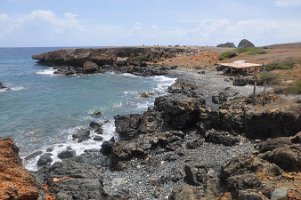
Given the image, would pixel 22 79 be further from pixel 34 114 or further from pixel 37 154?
pixel 37 154

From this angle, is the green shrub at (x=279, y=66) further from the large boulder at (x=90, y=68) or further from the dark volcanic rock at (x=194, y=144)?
the large boulder at (x=90, y=68)

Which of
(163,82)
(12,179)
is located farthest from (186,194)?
(163,82)

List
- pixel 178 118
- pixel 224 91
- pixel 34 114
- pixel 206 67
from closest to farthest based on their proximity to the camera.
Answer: pixel 178 118
pixel 34 114
pixel 224 91
pixel 206 67

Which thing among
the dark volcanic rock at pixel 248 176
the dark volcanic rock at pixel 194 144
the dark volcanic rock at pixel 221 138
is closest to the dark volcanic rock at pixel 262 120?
the dark volcanic rock at pixel 221 138

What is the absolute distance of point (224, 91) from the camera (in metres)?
45.0

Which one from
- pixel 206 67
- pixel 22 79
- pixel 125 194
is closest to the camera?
pixel 125 194

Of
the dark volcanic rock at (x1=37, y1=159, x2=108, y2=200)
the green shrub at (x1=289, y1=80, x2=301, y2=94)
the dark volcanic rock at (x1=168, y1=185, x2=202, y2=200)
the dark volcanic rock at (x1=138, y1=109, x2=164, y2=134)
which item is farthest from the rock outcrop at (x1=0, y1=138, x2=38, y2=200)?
the green shrub at (x1=289, y1=80, x2=301, y2=94)

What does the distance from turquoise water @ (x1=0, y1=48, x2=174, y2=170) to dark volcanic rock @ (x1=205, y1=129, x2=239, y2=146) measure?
390 inches

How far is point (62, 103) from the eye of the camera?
48.3m

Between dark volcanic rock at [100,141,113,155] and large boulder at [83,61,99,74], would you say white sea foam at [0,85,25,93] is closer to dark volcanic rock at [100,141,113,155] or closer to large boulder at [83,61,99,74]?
large boulder at [83,61,99,74]

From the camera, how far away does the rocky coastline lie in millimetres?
14461

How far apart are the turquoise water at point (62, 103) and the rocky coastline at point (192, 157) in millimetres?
3513

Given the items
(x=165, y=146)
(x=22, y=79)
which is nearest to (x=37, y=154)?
(x=165, y=146)

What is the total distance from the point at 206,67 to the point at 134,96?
907 inches
